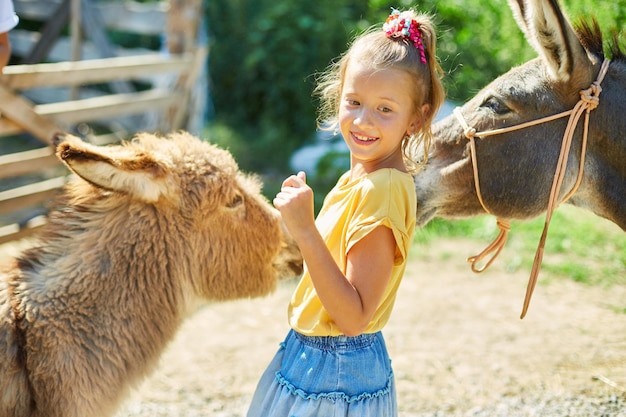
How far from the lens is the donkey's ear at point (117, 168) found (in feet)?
8.29

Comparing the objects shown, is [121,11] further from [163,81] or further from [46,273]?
[46,273]

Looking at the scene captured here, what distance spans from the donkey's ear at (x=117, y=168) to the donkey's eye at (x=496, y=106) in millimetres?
1571

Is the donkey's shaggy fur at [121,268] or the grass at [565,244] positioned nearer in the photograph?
the donkey's shaggy fur at [121,268]

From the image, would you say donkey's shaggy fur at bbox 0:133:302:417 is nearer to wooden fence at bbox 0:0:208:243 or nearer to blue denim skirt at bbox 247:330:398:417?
blue denim skirt at bbox 247:330:398:417

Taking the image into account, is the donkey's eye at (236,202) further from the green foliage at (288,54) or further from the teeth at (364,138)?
the green foliage at (288,54)

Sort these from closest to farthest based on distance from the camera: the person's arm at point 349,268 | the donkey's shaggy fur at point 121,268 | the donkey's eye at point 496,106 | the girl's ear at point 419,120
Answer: the person's arm at point 349,268 → the girl's ear at point 419,120 → the donkey's shaggy fur at point 121,268 → the donkey's eye at point 496,106

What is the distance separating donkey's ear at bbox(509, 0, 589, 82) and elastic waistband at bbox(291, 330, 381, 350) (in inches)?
59.3

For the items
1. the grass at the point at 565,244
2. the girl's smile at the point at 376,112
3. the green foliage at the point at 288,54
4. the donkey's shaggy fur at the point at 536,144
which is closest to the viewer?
the girl's smile at the point at 376,112

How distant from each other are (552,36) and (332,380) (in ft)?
5.71

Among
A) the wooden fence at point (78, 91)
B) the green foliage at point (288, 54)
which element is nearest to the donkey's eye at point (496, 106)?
Result: the wooden fence at point (78, 91)

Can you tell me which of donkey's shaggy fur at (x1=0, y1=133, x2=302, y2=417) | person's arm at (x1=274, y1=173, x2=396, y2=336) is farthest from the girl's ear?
donkey's shaggy fur at (x1=0, y1=133, x2=302, y2=417)

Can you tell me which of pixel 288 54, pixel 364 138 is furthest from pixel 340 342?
pixel 288 54

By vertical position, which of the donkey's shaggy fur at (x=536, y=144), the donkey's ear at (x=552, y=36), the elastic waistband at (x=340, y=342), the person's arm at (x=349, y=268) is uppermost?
the donkey's ear at (x=552, y=36)

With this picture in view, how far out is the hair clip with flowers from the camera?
2.29m
